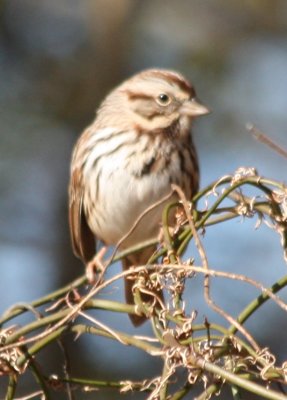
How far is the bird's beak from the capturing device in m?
3.26

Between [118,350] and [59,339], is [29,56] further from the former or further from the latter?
[59,339]

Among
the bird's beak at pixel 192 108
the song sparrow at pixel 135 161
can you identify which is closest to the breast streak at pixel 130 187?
the song sparrow at pixel 135 161

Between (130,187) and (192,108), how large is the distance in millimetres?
244

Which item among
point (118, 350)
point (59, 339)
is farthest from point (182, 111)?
point (118, 350)

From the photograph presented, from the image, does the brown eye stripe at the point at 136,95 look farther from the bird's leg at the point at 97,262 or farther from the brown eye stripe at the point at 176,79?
the bird's leg at the point at 97,262

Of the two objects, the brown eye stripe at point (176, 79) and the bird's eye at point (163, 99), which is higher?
the brown eye stripe at point (176, 79)

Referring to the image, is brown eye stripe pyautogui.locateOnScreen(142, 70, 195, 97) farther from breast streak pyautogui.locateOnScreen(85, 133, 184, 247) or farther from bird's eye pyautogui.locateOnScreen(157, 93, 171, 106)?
breast streak pyautogui.locateOnScreen(85, 133, 184, 247)

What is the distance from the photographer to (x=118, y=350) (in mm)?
5414

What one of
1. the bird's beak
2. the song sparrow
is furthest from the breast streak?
the bird's beak

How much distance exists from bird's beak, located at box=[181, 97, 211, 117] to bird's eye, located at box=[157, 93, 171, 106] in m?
0.07

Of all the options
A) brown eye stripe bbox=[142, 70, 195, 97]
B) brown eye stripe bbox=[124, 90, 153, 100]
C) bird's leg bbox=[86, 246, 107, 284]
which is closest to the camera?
bird's leg bbox=[86, 246, 107, 284]

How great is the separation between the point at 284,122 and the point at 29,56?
1.23m

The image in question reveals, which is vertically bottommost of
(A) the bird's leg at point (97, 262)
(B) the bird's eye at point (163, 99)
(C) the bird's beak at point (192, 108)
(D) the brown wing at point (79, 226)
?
(A) the bird's leg at point (97, 262)

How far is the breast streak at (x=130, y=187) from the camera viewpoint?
10.5 ft
